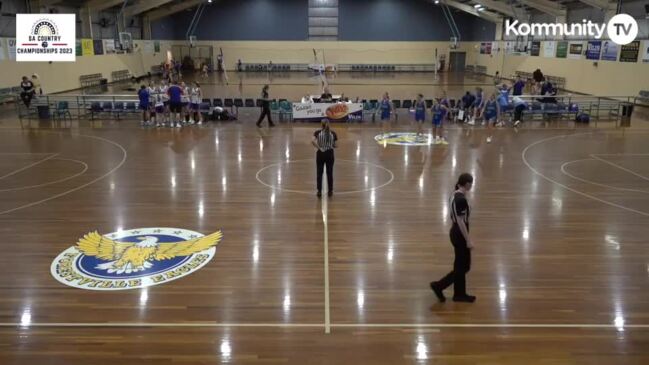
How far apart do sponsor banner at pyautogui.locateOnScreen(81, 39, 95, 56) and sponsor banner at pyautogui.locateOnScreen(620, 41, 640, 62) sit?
1236 inches

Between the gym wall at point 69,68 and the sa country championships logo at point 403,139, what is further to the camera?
the gym wall at point 69,68

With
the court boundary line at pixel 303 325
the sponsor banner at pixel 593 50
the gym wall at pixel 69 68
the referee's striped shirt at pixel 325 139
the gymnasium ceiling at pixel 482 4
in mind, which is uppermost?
the gymnasium ceiling at pixel 482 4

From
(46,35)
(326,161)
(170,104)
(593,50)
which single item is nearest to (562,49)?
(593,50)

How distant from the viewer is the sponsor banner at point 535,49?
121ft

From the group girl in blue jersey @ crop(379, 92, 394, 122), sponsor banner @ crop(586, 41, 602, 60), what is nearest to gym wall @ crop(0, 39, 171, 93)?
girl in blue jersey @ crop(379, 92, 394, 122)

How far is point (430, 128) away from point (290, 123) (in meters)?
5.45

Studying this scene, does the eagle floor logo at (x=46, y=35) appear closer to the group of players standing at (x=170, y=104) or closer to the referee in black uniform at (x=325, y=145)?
the group of players standing at (x=170, y=104)

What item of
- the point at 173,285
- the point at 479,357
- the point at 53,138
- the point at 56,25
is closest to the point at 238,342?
the point at 173,285

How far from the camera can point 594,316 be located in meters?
5.93

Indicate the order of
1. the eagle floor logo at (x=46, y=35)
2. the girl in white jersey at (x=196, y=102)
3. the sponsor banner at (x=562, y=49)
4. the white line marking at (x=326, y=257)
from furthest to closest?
1. the sponsor banner at (x=562, y=49)
2. the eagle floor logo at (x=46, y=35)
3. the girl in white jersey at (x=196, y=102)
4. the white line marking at (x=326, y=257)

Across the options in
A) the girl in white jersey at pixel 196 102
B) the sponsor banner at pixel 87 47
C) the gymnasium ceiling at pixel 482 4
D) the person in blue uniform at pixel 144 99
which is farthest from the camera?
the sponsor banner at pixel 87 47

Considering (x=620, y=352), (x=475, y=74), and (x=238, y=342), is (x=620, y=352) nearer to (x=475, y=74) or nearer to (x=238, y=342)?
(x=238, y=342)

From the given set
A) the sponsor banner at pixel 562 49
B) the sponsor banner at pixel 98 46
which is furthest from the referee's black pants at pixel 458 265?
the sponsor banner at pixel 98 46

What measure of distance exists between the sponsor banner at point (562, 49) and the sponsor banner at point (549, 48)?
476mm
